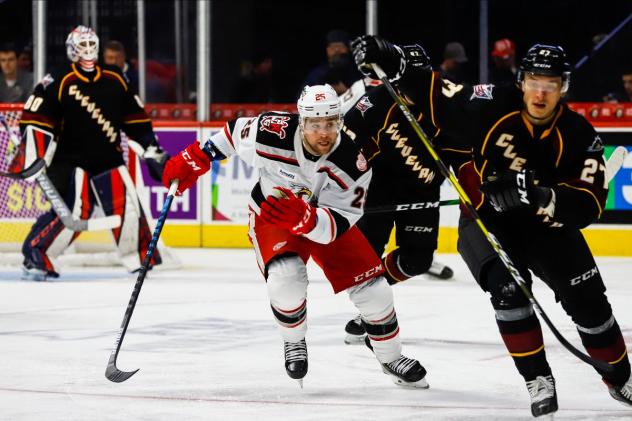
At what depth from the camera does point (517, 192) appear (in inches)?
133

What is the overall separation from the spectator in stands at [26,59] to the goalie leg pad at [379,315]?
18.6ft

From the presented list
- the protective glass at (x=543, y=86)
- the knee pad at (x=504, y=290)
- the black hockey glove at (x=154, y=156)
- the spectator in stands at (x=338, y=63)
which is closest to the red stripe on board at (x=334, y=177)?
the knee pad at (x=504, y=290)

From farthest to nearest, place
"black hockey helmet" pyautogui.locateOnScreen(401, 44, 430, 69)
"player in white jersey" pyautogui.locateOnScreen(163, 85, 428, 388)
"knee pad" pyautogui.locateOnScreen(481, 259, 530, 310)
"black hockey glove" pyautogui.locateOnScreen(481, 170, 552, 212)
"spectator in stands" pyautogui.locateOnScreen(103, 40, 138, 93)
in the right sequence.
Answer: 1. "spectator in stands" pyautogui.locateOnScreen(103, 40, 138, 93)
2. "black hockey helmet" pyautogui.locateOnScreen(401, 44, 430, 69)
3. "player in white jersey" pyautogui.locateOnScreen(163, 85, 428, 388)
4. "knee pad" pyautogui.locateOnScreen(481, 259, 530, 310)
5. "black hockey glove" pyautogui.locateOnScreen(481, 170, 552, 212)

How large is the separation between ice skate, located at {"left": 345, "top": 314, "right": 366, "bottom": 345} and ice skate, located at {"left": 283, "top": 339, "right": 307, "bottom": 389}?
0.85m

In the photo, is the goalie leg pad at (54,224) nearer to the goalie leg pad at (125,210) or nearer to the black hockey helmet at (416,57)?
the goalie leg pad at (125,210)

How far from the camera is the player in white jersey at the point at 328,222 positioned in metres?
3.92

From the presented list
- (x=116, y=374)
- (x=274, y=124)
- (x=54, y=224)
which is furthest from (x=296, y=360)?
(x=54, y=224)

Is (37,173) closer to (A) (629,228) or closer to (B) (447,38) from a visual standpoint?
(B) (447,38)

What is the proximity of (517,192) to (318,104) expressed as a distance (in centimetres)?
77

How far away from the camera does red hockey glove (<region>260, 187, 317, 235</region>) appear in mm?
3820

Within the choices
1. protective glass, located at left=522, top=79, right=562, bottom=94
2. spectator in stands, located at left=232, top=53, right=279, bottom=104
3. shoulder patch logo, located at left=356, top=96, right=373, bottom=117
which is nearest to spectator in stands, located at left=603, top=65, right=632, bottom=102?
spectator in stands, located at left=232, top=53, right=279, bottom=104

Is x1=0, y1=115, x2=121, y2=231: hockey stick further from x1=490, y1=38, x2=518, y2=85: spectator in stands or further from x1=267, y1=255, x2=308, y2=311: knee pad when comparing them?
x1=267, y1=255, x2=308, y2=311: knee pad

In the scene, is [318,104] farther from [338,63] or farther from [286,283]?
[338,63]

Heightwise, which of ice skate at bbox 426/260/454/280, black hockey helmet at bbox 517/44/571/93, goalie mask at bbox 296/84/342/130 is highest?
black hockey helmet at bbox 517/44/571/93
